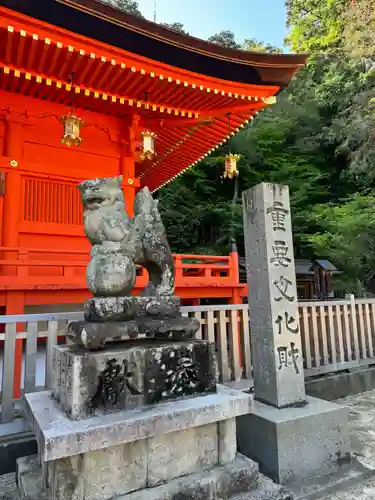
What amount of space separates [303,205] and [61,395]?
44.9 feet

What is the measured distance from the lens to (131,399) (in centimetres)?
223

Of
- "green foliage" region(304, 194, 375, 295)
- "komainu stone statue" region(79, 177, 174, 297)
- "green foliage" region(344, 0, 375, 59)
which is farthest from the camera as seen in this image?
"green foliage" region(344, 0, 375, 59)

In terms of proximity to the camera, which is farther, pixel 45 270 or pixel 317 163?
pixel 317 163

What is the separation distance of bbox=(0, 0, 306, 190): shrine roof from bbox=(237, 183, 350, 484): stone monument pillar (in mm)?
2915

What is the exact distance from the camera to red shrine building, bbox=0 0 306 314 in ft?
14.5

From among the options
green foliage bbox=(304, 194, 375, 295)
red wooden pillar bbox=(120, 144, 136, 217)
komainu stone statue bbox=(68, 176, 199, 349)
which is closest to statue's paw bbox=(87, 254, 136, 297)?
komainu stone statue bbox=(68, 176, 199, 349)

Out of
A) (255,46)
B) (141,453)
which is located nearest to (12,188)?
(141,453)

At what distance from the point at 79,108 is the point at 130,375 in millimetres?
5235

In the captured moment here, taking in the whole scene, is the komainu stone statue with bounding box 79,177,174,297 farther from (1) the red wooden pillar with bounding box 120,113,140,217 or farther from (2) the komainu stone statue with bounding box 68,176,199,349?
(1) the red wooden pillar with bounding box 120,113,140,217

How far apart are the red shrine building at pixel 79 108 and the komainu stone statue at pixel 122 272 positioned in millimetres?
2851

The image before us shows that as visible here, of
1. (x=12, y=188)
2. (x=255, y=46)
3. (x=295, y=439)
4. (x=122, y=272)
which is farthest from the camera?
(x=255, y=46)

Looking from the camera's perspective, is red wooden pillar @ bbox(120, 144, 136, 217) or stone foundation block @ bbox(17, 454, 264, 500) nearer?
stone foundation block @ bbox(17, 454, 264, 500)

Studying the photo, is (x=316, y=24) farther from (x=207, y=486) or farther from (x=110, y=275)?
(x=207, y=486)

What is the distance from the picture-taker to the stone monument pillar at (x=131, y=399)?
2.00 meters
